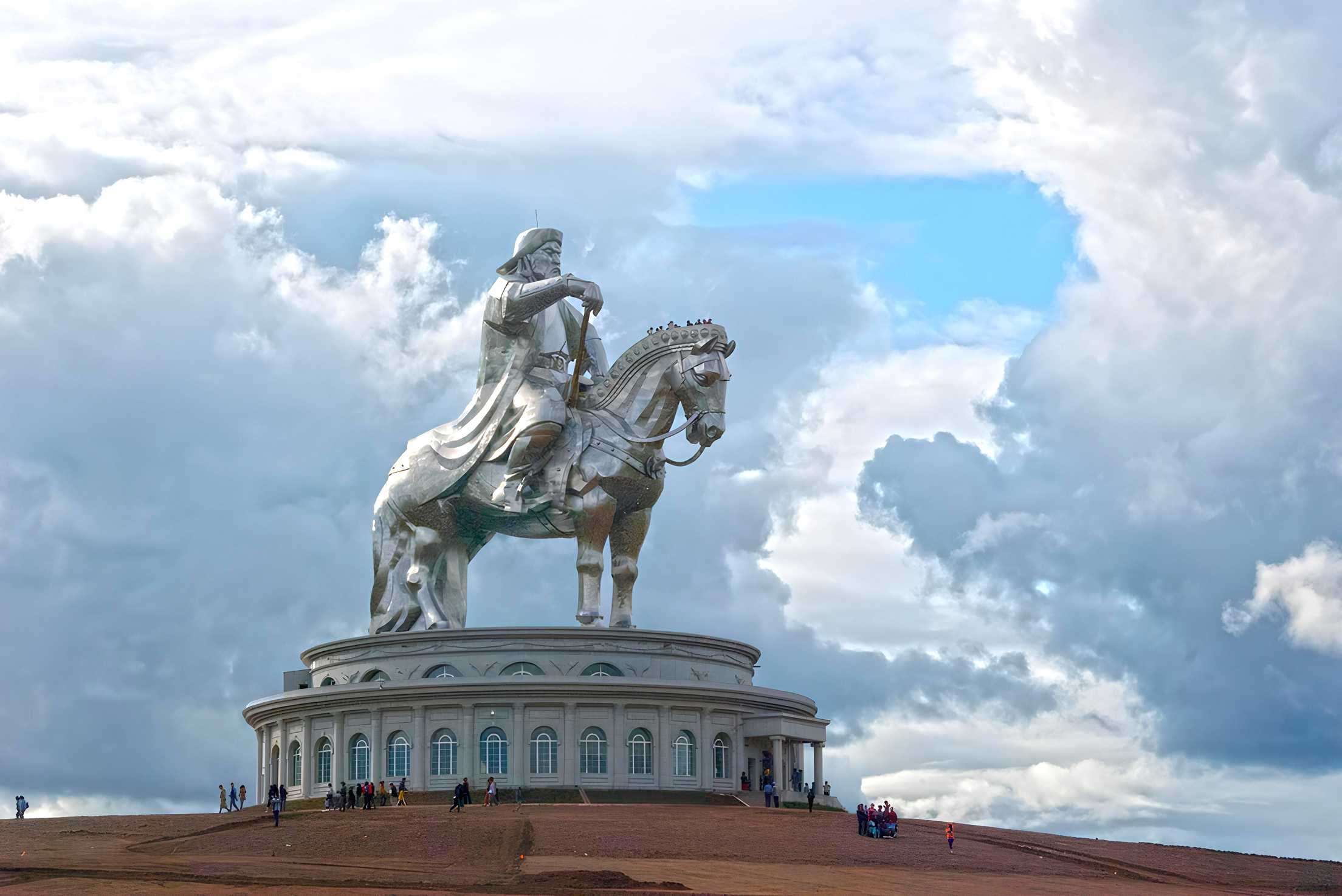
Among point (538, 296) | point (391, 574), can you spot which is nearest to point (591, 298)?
point (538, 296)

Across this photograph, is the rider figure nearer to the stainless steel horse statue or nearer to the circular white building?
the stainless steel horse statue

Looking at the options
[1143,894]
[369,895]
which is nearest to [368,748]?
[369,895]

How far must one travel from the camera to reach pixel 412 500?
2137 inches

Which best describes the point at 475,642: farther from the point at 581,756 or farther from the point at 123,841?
the point at 123,841

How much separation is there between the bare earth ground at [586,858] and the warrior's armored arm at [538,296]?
12986 mm

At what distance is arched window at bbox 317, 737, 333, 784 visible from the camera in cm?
5381

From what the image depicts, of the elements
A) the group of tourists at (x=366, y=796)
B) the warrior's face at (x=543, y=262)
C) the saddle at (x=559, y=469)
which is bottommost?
the group of tourists at (x=366, y=796)

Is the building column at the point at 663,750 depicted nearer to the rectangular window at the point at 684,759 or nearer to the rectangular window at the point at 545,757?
the rectangular window at the point at 684,759

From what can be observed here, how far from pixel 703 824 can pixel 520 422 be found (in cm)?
1287

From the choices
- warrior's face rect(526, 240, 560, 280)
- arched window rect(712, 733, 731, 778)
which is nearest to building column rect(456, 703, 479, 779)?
arched window rect(712, 733, 731, 778)

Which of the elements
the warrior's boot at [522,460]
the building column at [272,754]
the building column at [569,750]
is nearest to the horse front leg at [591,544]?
the warrior's boot at [522,460]

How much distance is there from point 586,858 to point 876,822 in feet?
29.8

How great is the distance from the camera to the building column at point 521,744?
168ft

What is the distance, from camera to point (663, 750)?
5206 cm
